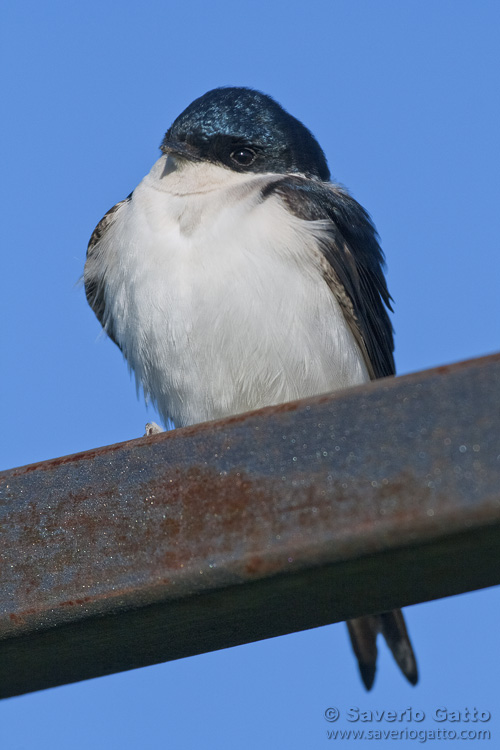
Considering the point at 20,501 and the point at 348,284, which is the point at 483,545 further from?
the point at 348,284

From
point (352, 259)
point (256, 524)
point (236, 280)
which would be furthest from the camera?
point (352, 259)

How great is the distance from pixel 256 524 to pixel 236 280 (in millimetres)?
1927

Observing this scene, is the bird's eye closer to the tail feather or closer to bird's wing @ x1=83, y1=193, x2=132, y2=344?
bird's wing @ x1=83, y1=193, x2=132, y2=344

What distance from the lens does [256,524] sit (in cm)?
159

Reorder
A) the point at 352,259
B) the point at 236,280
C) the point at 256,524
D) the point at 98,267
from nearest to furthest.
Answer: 1. the point at 256,524
2. the point at 236,280
3. the point at 352,259
4. the point at 98,267

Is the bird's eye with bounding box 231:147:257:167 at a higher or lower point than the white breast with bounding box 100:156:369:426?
higher

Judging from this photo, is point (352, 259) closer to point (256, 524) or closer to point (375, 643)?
point (375, 643)

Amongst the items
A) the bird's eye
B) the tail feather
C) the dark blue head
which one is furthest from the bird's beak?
the tail feather

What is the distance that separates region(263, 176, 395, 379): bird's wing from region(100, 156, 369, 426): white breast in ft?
0.18

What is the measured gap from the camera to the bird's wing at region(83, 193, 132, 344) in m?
4.05

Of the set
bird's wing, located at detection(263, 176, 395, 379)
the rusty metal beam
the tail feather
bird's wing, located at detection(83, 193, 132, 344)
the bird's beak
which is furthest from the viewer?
bird's wing, located at detection(83, 193, 132, 344)

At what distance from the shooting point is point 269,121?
13.8ft

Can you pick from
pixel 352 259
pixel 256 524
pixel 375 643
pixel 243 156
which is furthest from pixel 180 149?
pixel 256 524

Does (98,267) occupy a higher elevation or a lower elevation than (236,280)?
higher
